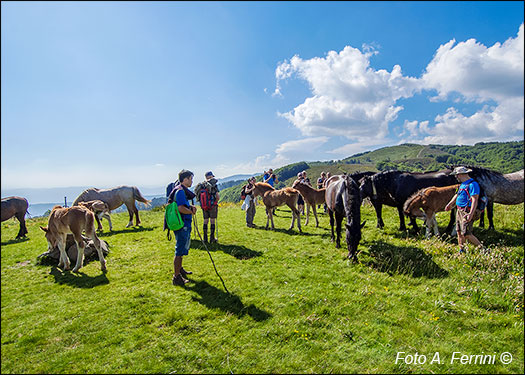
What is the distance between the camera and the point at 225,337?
4.18m

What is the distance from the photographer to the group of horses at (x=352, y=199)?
7.33 meters

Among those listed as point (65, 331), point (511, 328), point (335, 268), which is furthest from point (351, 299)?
point (65, 331)

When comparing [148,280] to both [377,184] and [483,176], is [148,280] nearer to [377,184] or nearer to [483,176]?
[377,184]

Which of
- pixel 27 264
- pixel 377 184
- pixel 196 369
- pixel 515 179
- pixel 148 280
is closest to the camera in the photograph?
pixel 196 369

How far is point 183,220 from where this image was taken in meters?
6.31

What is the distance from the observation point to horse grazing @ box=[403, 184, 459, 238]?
8.90 m

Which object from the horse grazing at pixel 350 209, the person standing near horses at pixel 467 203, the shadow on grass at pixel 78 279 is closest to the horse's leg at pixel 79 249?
the shadow on grass at pixel 78 279

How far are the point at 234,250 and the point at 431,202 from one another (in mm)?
8571

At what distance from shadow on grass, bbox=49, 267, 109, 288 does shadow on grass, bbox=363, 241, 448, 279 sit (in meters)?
8.65

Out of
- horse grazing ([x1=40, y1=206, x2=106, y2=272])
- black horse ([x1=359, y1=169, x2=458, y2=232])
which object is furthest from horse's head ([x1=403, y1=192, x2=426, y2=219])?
horse grazing ([x1=40, y1=206, x2=106, y2=272])

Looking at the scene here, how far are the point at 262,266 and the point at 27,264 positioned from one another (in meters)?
8.66

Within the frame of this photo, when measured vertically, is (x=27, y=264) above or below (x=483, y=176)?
below

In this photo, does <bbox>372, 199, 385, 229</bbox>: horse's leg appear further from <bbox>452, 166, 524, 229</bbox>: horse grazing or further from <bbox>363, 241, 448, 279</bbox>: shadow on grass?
<bbox>452, 166, 524, 229</bbox>: horse grazing

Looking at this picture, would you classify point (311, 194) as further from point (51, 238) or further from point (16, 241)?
point (16, 241)
